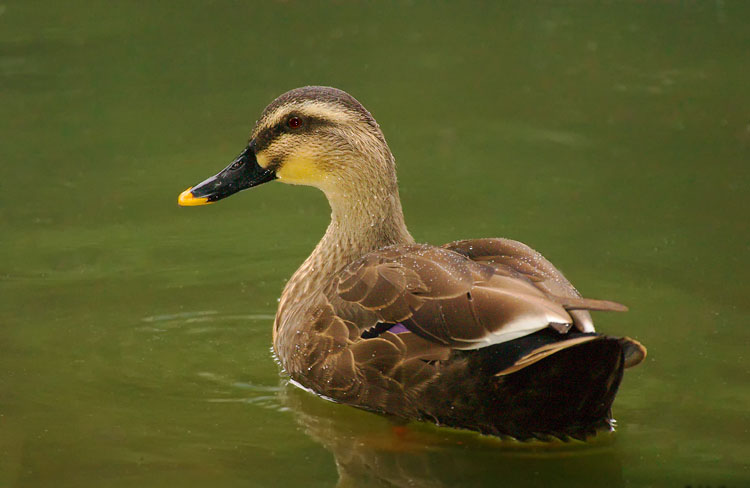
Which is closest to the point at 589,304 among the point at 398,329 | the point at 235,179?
the point at 398,329

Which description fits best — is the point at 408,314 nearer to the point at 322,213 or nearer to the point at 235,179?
the point at 235,179

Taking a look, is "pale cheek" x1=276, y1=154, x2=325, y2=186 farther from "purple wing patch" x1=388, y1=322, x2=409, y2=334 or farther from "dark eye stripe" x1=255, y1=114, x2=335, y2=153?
"purple wing patch" x1=388, y1=322, x2=409, y2=334

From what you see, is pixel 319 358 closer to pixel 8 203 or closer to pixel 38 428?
pixel 38 428

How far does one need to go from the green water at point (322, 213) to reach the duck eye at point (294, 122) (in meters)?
1.27

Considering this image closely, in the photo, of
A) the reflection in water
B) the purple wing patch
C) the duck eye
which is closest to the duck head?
the duck eye

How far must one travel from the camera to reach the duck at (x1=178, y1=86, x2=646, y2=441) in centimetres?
527

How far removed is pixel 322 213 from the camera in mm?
8492

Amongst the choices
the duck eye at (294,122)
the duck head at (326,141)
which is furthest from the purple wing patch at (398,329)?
the duck eye at (294,122)

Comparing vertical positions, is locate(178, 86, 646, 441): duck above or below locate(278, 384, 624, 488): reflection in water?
above

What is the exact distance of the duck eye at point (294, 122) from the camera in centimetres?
666

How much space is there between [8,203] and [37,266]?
1164 millimetres

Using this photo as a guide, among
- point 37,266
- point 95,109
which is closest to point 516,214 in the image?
point 37,266

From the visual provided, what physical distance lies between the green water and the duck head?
105cm

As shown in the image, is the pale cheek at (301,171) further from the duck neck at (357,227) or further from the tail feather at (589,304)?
the tail feather at (589,304)
